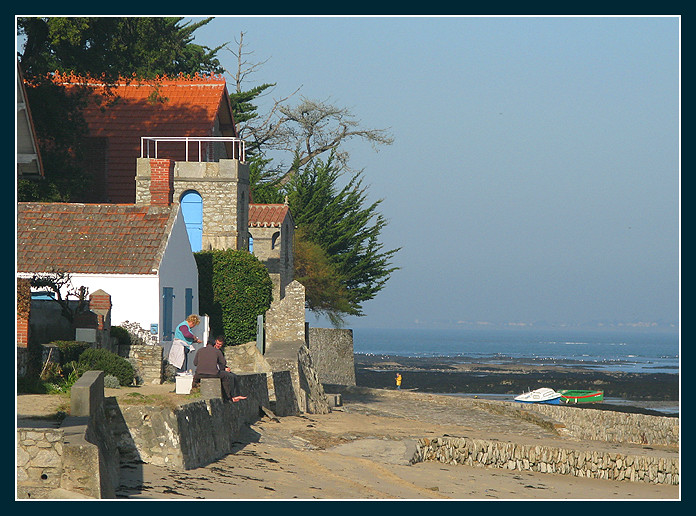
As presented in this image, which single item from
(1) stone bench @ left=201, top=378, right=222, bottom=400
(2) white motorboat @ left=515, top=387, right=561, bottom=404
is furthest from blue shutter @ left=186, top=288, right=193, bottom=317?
(2) white motorboat @ left=515, top=387, right=561, bottom=404

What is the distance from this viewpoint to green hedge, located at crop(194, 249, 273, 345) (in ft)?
101

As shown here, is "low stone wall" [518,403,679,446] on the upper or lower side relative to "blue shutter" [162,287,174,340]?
lower

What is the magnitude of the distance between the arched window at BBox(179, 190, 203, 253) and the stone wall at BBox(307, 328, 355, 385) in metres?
13.4

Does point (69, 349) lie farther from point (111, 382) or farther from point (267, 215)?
point (267, 215)

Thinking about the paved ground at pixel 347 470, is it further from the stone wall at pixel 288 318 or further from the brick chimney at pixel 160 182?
the brick chimney at pixel 160 182

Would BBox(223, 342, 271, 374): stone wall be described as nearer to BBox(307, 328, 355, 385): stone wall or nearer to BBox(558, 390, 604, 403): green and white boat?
BBox(307, 328, 355, 385): stone wall

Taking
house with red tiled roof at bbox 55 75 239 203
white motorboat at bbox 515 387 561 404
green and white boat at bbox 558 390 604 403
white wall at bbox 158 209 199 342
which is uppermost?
house with red tiled roof at bbox 55 75 239 203

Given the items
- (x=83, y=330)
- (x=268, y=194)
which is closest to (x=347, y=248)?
(x=268, y=194)

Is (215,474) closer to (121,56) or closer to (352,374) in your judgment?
(121,56)

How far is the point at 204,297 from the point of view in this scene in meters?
30.8

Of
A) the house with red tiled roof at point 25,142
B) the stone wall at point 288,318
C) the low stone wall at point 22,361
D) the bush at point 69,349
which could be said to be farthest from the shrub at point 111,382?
the stone wall at point 288,318

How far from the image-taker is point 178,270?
27484mm

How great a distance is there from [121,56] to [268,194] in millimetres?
21653

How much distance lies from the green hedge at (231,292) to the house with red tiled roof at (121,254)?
2027 mm
